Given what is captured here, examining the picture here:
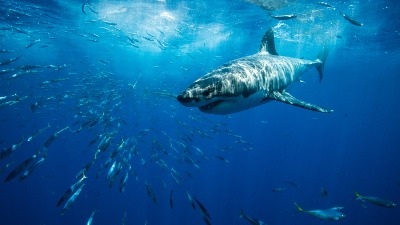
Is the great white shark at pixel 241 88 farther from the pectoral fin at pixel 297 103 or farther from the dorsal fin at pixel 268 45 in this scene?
the dorsal fin at pixel 268 45

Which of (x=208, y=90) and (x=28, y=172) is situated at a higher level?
(x=208, y=90)

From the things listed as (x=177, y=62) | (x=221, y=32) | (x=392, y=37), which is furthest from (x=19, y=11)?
(x=392, y=37)

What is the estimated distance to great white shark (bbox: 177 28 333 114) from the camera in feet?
11.7

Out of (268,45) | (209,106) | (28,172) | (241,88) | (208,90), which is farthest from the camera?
(268,45)

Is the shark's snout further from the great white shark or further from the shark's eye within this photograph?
the shark's eye

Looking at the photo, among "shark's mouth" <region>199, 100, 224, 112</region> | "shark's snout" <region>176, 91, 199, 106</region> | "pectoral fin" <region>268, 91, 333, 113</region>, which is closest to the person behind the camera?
"shark's snout" <region>176, 91, 199, 106</region>

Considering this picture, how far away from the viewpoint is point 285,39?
25.8 m

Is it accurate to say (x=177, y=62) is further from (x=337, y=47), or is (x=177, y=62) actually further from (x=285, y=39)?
(x=337, y=47)

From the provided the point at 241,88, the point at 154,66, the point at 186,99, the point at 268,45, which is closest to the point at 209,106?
the point at 186,99

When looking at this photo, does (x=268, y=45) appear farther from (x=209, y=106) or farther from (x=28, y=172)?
(x=28, y=172)

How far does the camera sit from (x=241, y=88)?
411 cm

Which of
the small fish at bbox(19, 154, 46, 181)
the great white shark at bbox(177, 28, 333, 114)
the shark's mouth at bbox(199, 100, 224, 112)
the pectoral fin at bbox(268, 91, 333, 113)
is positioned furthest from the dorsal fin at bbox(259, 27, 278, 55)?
the small fish at bbox(19, 154, 46, 181)

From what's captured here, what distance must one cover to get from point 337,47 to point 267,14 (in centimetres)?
1347

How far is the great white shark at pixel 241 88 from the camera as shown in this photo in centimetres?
357
